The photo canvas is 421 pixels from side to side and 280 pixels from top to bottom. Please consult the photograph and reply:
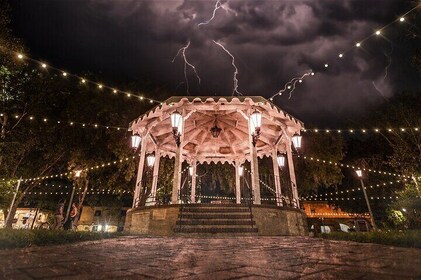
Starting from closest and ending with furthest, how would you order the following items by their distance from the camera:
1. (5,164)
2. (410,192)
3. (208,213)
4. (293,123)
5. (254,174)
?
(208,213)
(254,174)
(293,123)
(410,192)
(5,164)

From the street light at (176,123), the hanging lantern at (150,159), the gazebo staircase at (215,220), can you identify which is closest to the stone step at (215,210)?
the gazebo staircase at (215,220)

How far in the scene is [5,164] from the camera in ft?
50.0

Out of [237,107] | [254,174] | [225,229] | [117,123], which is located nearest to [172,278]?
[225,229]

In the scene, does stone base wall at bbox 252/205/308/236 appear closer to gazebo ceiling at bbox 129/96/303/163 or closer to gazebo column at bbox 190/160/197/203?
gazebo ceiling at bbox 129/96/303/163

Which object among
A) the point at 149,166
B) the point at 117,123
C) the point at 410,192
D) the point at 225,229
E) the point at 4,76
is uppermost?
the point at 4,76

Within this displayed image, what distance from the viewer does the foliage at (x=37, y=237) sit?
4504 millimetres

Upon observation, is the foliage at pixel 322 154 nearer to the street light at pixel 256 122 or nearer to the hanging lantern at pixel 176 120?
the street light at pixel 256 122

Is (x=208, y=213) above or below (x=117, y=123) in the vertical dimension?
below

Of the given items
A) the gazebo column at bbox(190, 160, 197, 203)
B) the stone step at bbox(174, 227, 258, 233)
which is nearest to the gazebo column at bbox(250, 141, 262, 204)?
the stone step at bbox(174, 227, 258, 233)

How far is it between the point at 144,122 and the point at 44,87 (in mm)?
8746

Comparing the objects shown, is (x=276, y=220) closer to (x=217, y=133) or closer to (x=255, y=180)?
(x=255, y=180)

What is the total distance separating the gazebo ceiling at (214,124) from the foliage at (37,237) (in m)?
6.17

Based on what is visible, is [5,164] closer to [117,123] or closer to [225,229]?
[117,123]

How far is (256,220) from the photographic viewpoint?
8.30 m
